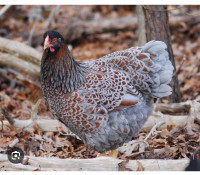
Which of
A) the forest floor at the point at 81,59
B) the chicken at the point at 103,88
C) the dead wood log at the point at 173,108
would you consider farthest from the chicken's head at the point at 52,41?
the dead wood log at the point at 173,108

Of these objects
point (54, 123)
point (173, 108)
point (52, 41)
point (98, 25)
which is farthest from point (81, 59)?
point (52, 41)

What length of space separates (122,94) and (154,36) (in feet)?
4.63

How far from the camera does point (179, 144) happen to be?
12.5 ft

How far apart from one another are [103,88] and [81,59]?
9.25ft

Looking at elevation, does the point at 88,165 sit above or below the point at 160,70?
below

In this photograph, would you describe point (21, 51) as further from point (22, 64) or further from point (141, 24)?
point (141, 24)

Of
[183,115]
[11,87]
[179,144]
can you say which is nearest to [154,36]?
[183,115]

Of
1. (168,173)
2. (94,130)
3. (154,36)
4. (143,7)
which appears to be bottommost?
(168,173)

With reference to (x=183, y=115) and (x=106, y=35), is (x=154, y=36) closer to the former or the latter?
(x=183, y=115)

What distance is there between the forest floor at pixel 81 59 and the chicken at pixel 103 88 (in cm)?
61

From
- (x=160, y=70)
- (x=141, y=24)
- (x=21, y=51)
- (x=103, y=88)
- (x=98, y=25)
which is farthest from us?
(x=98, y=25)

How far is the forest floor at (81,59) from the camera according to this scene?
3842 millimetres

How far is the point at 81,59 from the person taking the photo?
20.0ft

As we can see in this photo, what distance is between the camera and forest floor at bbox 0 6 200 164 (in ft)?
12.6
